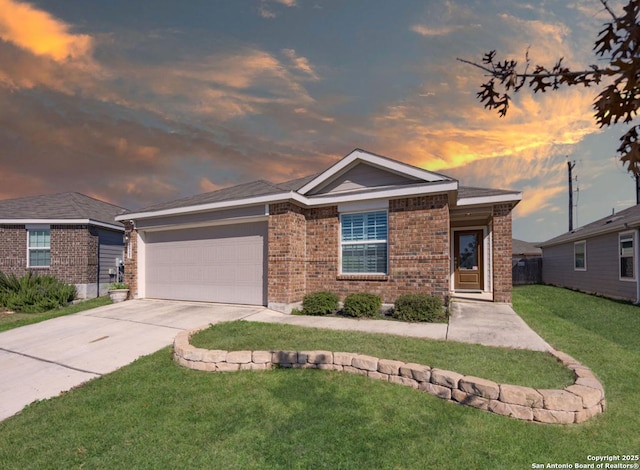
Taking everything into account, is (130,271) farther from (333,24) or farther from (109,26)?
(333,24)

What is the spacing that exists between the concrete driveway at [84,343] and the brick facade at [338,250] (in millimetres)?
1590

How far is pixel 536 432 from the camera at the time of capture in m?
3.40

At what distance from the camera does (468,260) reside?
13750mm

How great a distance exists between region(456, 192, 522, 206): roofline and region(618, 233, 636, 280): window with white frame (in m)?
6.82

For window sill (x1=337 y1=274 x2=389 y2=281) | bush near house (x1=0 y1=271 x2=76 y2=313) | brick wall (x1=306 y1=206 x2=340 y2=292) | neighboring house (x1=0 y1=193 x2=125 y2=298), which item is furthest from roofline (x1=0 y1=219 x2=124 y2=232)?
window sill (x1=337 y1=274 x2=389 y2=281)

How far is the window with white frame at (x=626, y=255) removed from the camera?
1294 centimetres

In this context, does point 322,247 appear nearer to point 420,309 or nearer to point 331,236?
point 331,236

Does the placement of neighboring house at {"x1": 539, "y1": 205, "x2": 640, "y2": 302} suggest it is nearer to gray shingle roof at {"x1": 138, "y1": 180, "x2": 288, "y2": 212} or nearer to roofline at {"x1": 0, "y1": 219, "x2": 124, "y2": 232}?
gray shingle roof at {"x1": 138, "y1": 180, "x2": 288, "y2": 212}

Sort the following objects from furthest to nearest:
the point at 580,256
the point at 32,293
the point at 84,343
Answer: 1. the point at 580,256
2. the point at 32,293
3. the point at 84,343

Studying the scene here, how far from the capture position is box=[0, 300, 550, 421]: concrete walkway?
538cm

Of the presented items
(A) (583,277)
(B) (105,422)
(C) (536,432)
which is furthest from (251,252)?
(A) (583,277)

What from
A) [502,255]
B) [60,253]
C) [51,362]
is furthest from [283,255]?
[60,253]

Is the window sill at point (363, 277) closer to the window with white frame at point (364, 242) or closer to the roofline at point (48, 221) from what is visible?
the window with white frame at point (364, 242)

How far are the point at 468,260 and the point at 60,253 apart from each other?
17.9 meters
